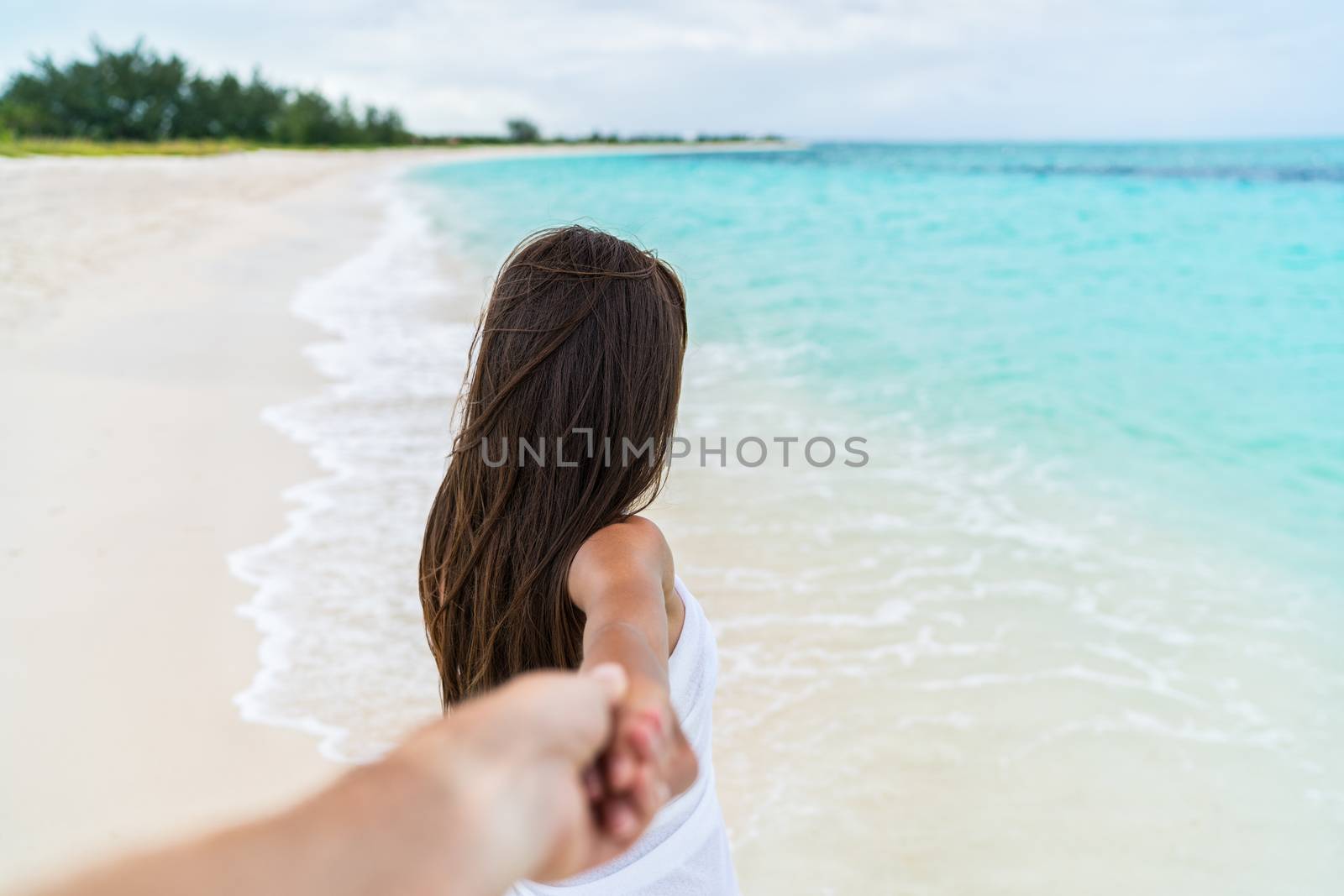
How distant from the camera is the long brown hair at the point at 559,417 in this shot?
1.32 meters

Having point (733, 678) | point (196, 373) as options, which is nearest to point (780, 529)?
point (733, 678)

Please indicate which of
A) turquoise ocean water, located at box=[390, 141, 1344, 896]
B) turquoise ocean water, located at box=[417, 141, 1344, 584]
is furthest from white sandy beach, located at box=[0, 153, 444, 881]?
turquoise ocean water, located at box=[417, 141, 1344, 584]

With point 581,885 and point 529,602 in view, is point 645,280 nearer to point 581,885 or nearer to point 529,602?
point 529,602

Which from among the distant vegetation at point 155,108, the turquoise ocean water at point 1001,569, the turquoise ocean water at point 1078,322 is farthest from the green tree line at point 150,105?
the turquoise ocean water at point 1001,569

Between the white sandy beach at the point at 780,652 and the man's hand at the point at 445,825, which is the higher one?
the man's hand at the point at 445,825

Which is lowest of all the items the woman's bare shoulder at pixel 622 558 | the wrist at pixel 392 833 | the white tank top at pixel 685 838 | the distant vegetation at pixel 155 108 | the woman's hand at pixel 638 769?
the white tank top at pixel 685 838

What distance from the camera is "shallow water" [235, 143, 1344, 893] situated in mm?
2594

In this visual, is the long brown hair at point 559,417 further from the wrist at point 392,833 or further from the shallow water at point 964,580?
the wrist at point 392,833

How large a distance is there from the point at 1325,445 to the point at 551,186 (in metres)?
23.5

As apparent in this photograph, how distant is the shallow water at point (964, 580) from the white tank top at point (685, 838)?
761 millimetres

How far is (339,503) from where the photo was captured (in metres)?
4.06

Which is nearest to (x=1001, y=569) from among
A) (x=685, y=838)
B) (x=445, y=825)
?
(x=685, y=838)

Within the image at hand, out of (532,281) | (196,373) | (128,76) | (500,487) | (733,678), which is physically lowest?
(733,678)

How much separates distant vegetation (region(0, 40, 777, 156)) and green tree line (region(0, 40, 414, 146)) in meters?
0.04
